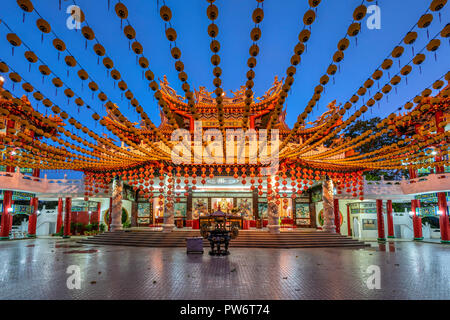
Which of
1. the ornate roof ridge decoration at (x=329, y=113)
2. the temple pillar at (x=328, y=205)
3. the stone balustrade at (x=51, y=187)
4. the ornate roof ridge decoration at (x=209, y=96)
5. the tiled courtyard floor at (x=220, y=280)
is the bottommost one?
the tiled courtyard floor at (x=220, y=280)

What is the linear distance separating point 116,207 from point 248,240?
27.6 ft

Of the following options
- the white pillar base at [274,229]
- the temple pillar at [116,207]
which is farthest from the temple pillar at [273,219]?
the temple pillar at [116,207]

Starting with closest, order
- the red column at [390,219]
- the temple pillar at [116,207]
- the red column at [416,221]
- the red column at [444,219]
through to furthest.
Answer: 1. the red column at [444,219]
2. the temple pillar at [116,207]
3. the red column at [416,221]
4. the red column at [390,219]

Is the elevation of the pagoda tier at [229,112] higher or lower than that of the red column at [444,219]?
higher

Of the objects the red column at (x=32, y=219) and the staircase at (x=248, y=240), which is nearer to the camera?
the staircase at (x=248, y=240)

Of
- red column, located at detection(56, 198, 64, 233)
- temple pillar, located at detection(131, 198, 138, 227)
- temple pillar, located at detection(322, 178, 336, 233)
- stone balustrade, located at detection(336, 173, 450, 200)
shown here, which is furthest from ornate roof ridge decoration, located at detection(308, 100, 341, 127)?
red column, located at detection(56, 198, 64, 233)

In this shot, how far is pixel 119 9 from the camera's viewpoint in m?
4.39

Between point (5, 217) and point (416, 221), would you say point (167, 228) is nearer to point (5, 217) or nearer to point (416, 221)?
point (5, 217)

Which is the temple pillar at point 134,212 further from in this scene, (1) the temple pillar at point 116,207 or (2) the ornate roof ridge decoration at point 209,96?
(2) the ornate roof ridge decoration at point 209,96

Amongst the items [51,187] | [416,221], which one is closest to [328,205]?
[416,221]

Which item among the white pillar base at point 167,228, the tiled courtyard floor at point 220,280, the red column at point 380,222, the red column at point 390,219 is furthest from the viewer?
the red column at point 390,219

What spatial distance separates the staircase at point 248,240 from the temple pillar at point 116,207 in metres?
1.02

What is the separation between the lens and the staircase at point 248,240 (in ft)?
44.1
